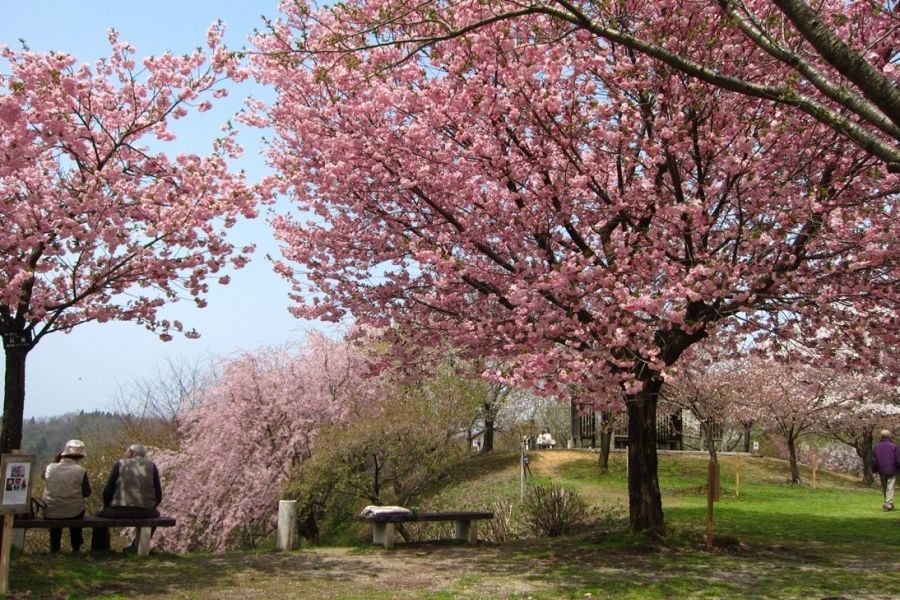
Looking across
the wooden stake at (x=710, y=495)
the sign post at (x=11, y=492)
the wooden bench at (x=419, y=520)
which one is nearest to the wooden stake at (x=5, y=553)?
the sign post at (x=11, y=492)

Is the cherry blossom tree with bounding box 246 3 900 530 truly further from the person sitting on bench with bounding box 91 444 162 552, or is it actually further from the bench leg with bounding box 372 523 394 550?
the person sitting on bench with bounding box 91 444 162 552

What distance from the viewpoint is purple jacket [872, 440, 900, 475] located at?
15742 millimetres

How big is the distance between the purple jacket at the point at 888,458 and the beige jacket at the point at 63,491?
15.1 meters

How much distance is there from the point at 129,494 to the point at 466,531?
4959mm

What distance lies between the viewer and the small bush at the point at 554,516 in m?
12.5

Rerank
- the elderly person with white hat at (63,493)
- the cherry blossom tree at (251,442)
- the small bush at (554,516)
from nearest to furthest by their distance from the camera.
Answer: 1. the elderly person with white hat at (63,493)
2. the small bush at (554,516)
3. the cherry blossom tree at (251,442)

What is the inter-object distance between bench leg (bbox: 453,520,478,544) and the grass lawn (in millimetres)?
340

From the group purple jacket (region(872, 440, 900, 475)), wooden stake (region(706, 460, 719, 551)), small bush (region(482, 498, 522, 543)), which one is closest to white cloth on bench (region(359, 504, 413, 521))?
small bush (region(482, 498, 522, 543))

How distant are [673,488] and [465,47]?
1861 centimetres

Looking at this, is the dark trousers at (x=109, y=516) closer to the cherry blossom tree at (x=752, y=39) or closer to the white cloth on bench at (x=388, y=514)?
the white cloth on bench at (x=388, y=514)

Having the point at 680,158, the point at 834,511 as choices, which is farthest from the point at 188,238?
the point at 834,511

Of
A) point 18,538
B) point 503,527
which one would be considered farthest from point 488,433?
point 18,538

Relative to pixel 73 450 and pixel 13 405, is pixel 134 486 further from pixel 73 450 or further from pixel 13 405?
pixel 13 405

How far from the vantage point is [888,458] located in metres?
15.8
